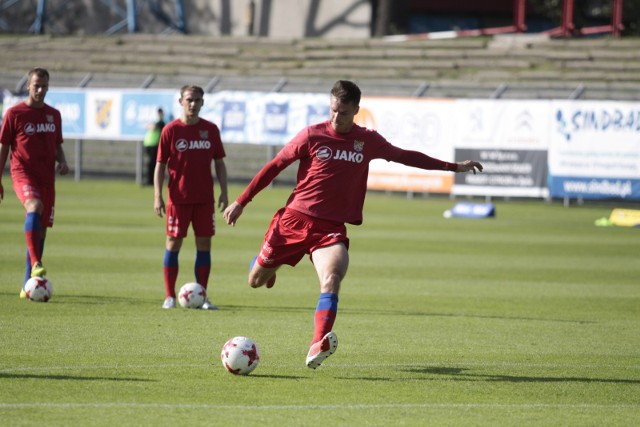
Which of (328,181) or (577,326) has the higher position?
(328,181)

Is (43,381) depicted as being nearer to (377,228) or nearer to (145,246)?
(145,246)

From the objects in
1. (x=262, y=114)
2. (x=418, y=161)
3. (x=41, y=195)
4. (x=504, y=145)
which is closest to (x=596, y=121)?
(x=504, y=145)

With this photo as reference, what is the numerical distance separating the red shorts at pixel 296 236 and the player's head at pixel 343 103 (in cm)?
73

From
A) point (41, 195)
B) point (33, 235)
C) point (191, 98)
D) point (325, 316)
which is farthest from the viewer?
point (41, 195)

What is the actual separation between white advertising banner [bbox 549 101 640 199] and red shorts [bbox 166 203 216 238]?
1772 centimetres

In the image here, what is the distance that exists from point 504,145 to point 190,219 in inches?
717

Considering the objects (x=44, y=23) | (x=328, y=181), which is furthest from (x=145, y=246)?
(x=44, y=23)

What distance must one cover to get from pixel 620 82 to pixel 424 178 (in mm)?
6871

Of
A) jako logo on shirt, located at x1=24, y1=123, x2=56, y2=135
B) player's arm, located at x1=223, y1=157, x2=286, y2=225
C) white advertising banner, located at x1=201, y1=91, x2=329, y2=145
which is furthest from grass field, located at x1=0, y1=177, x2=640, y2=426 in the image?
white advertising banner, located at x1=201, y1=91, x2=329, y2=145

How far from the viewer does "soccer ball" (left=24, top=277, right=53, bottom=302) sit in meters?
12.2

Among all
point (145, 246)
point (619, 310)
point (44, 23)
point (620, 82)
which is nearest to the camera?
point (619, 310)

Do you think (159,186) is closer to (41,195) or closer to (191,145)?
(191,145)

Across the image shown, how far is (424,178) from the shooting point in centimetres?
3072

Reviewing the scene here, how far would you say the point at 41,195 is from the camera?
13.0 m
